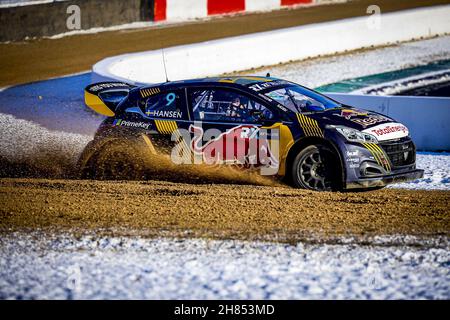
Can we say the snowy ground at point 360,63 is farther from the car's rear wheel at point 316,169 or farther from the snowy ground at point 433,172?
the car's rear wheel at point 316,169

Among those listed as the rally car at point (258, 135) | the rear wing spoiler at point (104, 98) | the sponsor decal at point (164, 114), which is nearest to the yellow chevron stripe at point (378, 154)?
the rally car at point (258, 135)

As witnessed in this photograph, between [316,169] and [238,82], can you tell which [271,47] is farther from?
[316,169]

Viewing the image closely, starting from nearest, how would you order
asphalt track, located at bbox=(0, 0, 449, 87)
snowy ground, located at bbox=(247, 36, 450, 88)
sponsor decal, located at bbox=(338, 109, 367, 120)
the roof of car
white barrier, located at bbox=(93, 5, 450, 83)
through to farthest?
sponsor decal, located at bbox=(338, 109, 367, 120), the roof of car, white barrier, located at bbox=(93, 5, 450, 83), snowy ground, located at bbox=(247, 36, 450, 88), asphalt track, located at bbox=(0, 0, 449, 87)

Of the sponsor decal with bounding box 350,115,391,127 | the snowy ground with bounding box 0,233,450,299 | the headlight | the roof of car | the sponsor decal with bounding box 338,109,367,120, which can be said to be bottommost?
the snowy ground with bounding box 0,233,450,299

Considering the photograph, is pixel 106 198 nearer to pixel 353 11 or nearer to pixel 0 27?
pixel 0 27

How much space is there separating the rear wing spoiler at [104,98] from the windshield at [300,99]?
77.9 inches

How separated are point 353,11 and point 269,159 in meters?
18.6

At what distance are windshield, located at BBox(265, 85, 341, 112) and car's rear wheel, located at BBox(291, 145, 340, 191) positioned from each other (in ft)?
1.90

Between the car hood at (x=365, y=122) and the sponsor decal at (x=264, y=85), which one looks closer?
the car hood at (x=365, y=122)

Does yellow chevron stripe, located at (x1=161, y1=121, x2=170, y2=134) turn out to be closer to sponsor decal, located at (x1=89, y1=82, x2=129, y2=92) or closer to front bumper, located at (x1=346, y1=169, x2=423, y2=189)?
sponsor decal, located at (x1=89, y1=82, x2=129, y2=92)

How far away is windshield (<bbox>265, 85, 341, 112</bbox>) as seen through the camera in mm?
8883

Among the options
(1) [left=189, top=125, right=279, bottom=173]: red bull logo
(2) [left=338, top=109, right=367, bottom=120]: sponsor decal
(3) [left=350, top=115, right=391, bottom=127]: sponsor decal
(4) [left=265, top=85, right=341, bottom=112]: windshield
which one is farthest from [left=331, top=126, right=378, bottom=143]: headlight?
(1) [left=189, top=125, right=279, bottom=173]: red bull logo

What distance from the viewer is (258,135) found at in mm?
8664

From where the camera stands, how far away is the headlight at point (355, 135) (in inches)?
331
